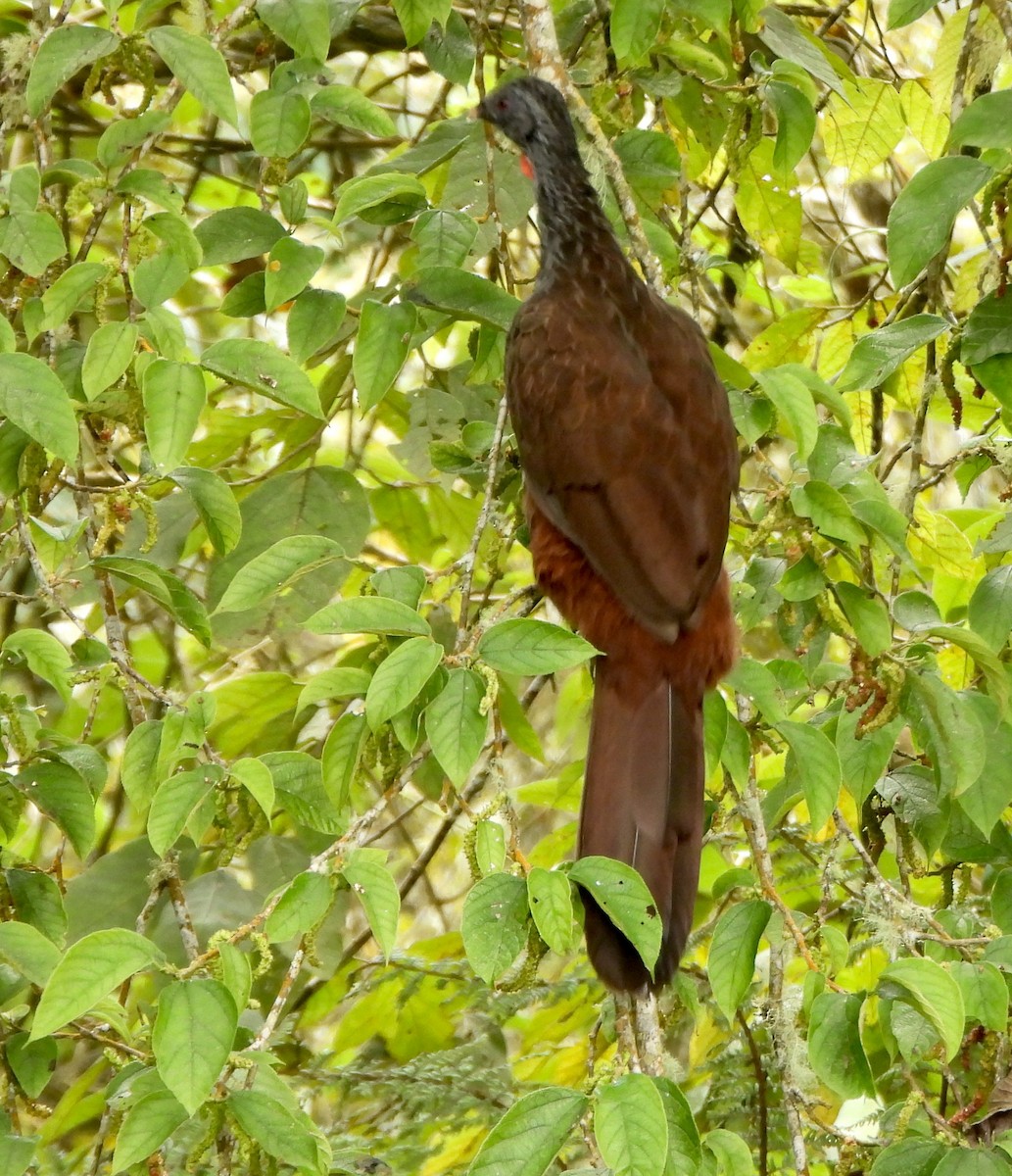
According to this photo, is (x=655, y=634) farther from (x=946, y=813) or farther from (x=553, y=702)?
(x=553, y=702)

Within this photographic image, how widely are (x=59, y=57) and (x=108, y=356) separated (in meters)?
0.39

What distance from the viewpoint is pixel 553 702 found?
4.55 metres

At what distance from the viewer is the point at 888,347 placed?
6.60 feet

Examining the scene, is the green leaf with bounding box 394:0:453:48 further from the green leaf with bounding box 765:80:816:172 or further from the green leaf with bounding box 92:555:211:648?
the green leaf with bounding box 92:555:211:648

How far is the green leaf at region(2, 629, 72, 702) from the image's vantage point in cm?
175

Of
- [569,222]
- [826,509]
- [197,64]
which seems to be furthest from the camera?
[569,222]

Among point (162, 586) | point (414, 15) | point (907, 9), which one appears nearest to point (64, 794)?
point (162, 586)

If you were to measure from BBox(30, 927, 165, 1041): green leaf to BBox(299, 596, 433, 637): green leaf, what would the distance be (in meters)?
0.38

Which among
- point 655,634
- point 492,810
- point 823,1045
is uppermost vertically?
point 492,810

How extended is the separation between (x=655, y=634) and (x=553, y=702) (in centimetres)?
235

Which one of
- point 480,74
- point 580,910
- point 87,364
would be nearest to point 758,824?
point 580,910

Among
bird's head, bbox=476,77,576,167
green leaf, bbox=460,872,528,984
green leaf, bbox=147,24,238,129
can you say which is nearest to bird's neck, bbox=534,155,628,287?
bird's head, bbox=476,77,576,167

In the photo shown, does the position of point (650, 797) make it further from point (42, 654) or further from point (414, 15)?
point (414, 15)

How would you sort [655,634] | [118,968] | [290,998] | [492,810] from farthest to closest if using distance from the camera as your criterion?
[290,998] < [655,634] < [492,810] < [118,968]
